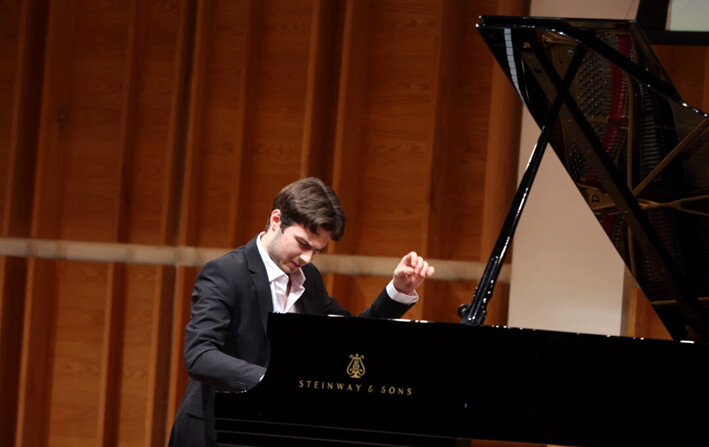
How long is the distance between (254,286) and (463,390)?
0.70 m

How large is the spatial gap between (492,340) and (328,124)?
7.38ft

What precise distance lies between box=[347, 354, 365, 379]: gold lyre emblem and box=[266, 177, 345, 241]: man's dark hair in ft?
1.72

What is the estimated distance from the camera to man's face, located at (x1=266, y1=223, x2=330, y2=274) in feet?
7.49

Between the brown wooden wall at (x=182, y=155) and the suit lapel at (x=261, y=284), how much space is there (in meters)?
1.53

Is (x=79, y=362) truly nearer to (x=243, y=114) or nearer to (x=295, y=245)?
(x=243, y=114)

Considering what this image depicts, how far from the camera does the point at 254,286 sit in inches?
89.0

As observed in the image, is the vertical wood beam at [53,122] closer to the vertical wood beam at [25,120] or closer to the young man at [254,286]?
the vertical wood beam at [25,120]

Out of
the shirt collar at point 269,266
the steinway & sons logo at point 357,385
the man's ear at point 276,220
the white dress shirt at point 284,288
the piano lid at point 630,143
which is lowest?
the steinway & sons logo at point 357,385

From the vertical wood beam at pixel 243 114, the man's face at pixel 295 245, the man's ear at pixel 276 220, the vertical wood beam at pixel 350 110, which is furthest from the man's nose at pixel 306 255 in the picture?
the vertical wood beam at pixel 243 114

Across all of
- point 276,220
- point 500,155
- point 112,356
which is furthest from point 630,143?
point 112,356

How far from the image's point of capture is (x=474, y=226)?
3.83 m

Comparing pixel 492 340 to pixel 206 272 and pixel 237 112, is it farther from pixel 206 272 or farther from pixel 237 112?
pixel 237 112

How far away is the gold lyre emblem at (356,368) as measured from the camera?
1849 millimetres

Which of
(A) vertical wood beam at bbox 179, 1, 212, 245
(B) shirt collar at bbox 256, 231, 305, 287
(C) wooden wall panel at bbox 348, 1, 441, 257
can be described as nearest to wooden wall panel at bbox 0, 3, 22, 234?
(A) vertical wood beam at bbox 179, 1, 212, 245
